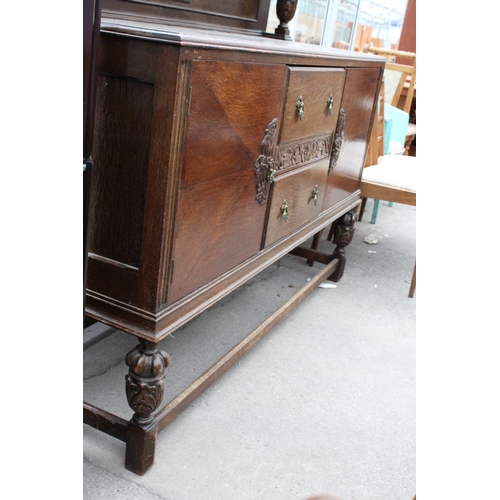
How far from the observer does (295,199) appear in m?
2.45

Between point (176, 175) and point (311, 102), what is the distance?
96cm

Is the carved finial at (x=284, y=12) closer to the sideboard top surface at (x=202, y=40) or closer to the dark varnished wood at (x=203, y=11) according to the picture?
the dark varnished wood at (x=203, y=11)

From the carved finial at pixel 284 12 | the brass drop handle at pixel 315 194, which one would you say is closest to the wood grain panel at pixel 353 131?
the brass drop handle at pixel 315 194

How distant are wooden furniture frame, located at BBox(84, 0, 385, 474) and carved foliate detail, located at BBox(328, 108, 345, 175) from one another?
46 cm

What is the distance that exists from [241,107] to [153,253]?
52 centimetres

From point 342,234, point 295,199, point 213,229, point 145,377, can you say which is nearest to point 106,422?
point 145,377

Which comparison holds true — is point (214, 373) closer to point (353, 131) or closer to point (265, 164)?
point (265, 164)
